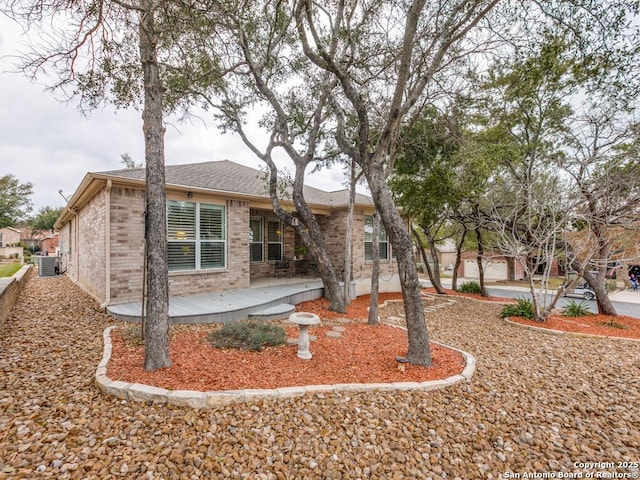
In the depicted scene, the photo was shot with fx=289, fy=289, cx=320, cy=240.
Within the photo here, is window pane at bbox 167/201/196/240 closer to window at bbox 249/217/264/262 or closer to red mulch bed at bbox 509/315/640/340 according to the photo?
window at bbox 249/217/264/262

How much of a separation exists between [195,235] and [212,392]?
5.68 metres

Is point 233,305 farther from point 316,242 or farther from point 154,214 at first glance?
point 154,214

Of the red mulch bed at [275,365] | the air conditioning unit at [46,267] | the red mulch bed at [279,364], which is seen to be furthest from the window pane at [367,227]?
the air conditioning unit at [46,267]

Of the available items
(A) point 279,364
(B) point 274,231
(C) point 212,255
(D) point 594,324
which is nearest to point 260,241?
(B) point 274,231

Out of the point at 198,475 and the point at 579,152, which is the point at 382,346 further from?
the point at 579,152

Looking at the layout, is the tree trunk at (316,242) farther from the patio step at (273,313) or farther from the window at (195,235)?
the window at (195,235)

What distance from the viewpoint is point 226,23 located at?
5789 millimetres

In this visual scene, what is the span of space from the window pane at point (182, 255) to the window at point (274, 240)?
167 inches

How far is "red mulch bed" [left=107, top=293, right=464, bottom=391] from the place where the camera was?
3428 mm

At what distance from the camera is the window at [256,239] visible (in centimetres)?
1144

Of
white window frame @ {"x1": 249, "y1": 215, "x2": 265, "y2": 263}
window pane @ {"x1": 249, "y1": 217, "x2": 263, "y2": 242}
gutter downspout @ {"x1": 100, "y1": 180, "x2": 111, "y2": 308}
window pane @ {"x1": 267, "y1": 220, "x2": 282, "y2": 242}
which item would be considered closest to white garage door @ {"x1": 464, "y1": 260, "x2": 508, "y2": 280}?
window pane @ {"x1": 267, "y1": 220, "x2": 282, "y2": 242}

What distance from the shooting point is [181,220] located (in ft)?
25.4

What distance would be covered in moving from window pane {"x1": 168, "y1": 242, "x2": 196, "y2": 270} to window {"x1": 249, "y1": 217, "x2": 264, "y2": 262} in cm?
359

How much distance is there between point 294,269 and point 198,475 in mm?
10251
